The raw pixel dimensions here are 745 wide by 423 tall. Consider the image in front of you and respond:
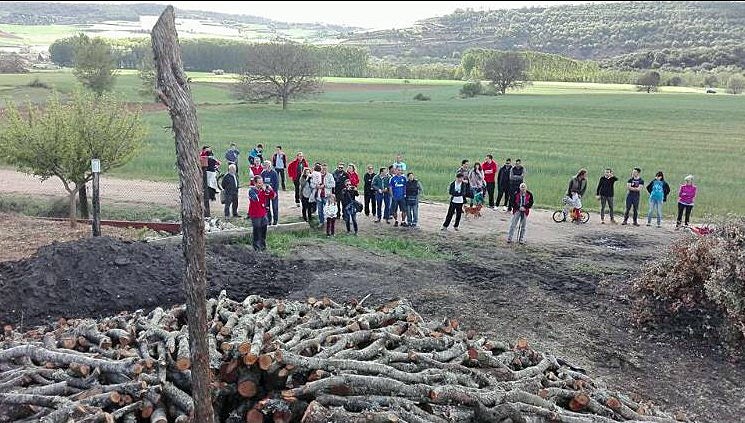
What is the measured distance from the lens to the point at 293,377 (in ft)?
20.2

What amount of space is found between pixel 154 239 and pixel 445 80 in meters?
85.6

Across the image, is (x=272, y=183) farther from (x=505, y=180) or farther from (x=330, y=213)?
(x=505, y=180)

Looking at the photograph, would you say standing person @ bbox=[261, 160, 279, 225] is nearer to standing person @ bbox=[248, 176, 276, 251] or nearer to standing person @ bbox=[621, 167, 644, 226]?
standing person @ bbox=[248, 176, 276, 251]

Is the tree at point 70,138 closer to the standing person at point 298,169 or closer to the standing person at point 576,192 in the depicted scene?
the standing person at point 298,169

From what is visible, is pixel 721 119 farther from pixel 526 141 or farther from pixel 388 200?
pixel 388 200

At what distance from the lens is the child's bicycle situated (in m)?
18.2

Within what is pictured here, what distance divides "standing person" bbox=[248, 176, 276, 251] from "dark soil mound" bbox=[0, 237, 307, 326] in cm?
122

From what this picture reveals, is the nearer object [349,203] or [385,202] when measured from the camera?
[349,203]

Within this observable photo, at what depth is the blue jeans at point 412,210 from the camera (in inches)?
658

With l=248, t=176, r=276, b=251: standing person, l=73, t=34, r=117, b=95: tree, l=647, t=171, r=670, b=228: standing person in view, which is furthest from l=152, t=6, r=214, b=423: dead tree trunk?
l=73, t=34, r=117, b=95: tree


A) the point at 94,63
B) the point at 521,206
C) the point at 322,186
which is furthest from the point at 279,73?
the point at 521,206

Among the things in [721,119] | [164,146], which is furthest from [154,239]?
[721,119]

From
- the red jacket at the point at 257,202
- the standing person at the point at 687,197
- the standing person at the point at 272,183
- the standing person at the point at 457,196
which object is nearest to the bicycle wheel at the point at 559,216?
the standing person at the point at 687,197

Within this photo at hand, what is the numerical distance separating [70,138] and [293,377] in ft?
39.4
